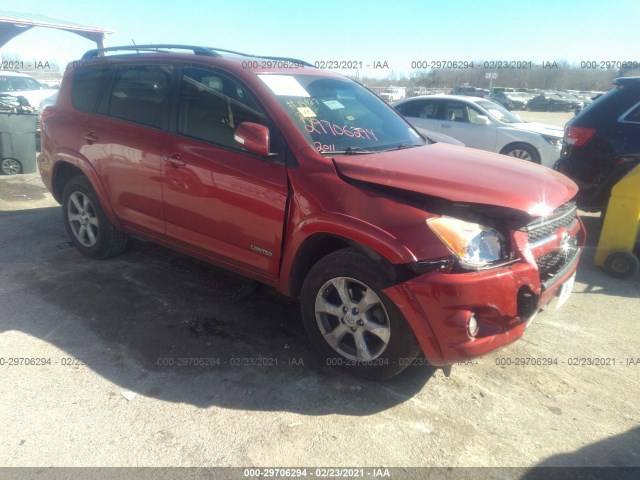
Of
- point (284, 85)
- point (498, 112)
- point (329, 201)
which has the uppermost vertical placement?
point (284, 85)

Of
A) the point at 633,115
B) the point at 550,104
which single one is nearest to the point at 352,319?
the point at 633,115

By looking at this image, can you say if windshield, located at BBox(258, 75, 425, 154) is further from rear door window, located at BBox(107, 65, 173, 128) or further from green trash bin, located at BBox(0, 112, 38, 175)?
green trash bin, located at BBox(0, 112, 38, 175)

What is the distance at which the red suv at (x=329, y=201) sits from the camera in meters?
2.63

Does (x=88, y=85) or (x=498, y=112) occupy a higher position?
(x=88, y=85)

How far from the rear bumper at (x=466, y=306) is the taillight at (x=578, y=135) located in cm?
358

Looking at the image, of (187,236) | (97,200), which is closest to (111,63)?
(97,200)

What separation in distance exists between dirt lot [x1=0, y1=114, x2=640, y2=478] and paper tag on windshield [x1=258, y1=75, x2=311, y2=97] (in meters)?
1.66

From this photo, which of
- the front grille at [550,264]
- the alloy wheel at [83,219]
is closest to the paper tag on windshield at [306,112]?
the front grille at [550,264]

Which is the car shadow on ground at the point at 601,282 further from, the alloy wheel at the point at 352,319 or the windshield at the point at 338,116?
the alloy wheel at the point at 352,319

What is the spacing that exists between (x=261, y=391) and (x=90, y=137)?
2872mm

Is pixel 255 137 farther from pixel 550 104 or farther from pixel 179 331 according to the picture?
pixel 550 104

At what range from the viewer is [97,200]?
4.49m

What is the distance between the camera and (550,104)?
1487 inches

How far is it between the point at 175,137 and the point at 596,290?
392 centimetres
